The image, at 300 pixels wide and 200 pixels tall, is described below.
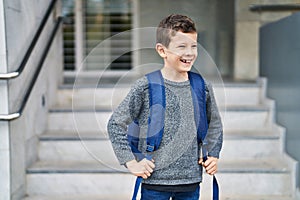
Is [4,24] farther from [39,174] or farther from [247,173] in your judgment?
[247,173]

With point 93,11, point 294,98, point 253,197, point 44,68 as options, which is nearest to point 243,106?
point 294,98

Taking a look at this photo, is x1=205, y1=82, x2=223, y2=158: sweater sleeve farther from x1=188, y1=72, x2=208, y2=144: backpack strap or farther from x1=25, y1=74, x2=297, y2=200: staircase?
x1=25, y1=74, x2=297, y2=200: staircase

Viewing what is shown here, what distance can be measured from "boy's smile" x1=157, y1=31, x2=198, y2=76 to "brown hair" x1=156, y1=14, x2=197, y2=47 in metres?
0.01

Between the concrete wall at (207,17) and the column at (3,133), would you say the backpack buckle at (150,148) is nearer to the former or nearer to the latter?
the column at (3,133)

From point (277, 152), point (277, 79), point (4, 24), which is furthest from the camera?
point (277, 79)

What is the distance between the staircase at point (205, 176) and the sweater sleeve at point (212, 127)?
31.4 inches

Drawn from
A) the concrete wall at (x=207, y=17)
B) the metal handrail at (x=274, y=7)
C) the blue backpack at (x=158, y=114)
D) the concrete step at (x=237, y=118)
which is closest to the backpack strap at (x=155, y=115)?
the blue backpack at (x=158, y=114)

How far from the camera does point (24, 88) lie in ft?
7.91

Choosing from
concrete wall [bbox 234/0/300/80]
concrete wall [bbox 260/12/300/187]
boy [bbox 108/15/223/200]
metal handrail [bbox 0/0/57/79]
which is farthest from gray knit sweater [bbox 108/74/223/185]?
concrete wall [bbox 234/0/300/80]

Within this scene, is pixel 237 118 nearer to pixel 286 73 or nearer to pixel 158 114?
pixel 286 73

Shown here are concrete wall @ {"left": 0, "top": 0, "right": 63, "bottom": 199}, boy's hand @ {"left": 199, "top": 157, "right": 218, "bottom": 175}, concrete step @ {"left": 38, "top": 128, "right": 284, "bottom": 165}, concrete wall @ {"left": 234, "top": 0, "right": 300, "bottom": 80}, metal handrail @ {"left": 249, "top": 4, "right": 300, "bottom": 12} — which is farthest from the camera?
concrete wall @ {"left": 234, "top": 0, "right": 300, "bottom": 80}

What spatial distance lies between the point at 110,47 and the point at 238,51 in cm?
193

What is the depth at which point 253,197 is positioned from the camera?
96.1 inches

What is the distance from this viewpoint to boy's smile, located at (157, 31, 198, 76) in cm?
119
